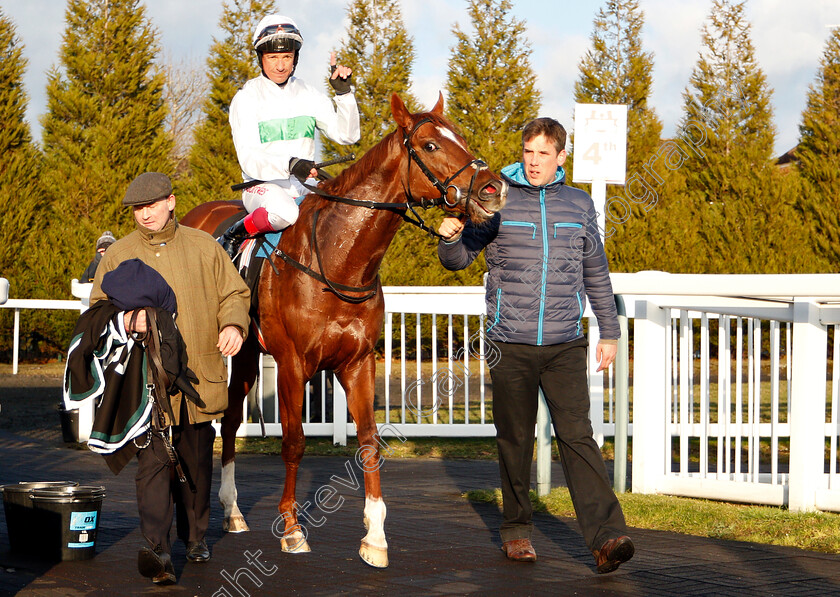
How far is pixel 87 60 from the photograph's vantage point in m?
21.4

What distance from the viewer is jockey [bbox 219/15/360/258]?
621cm

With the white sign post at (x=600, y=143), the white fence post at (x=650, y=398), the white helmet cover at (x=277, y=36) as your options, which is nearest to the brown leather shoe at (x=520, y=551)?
the white fence post at (x=650, y=398)

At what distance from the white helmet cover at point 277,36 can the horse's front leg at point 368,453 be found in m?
1.87

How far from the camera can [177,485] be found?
5.34 metres

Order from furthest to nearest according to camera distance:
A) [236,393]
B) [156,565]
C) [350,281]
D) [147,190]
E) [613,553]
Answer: [236,393] < [350,281] < [147,190] < [613,553] < [156,565]

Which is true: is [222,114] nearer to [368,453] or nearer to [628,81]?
[628,81]

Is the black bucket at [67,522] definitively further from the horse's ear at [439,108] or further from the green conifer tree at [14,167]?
→ the green conifer tree at [14,167]

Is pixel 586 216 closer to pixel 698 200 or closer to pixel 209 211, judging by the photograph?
pixel 209 211

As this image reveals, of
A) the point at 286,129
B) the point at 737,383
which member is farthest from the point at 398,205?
the point at 737,383

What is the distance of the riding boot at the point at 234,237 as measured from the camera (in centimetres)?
634

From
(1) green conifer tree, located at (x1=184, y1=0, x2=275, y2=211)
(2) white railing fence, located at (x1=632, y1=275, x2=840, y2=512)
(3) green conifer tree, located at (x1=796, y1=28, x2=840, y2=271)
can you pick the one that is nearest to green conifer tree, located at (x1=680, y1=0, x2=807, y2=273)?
(3) green conifer tree, located at (x1=796, y1=28, x2=840, y2=271)

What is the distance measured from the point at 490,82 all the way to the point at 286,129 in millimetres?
14835

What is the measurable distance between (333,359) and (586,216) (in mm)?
1507

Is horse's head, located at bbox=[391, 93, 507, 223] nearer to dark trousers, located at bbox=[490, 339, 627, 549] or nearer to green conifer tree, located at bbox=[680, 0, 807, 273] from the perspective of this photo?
dark trousers, located at bbox=[490, 339, 627, 549]
